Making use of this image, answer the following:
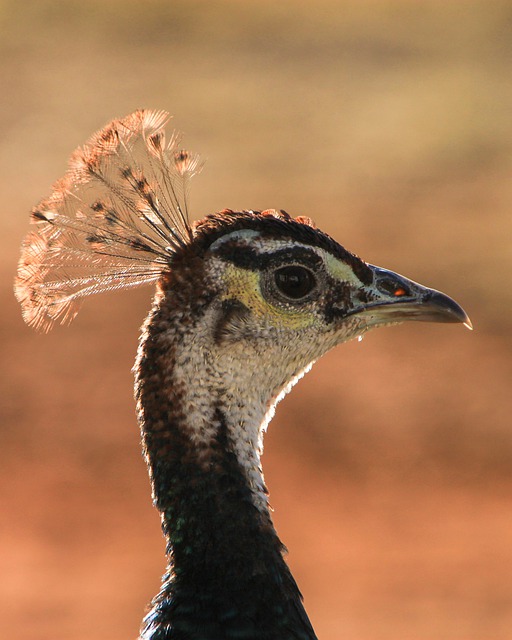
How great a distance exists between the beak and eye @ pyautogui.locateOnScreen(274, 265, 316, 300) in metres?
0.19

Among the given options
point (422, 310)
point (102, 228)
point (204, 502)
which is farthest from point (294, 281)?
point (204, 502)

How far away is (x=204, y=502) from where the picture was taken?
10.6 feet

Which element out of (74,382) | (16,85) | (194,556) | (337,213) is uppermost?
(16,85)

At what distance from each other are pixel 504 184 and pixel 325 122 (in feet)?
8.33

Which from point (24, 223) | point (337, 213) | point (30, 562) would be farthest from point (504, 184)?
point (30, 562)

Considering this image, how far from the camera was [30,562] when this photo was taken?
662 centimetres

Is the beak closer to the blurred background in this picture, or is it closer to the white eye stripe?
the white eye stripe

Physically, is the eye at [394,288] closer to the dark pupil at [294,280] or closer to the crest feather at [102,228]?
the dark pupil at [294,280]

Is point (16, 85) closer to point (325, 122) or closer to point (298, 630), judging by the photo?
point (325, 122)

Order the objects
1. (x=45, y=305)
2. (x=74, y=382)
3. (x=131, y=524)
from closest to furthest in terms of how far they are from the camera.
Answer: (x=45, y=305) < (x=131, y=524) < (x=74, y=382)

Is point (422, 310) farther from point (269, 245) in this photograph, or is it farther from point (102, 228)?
point (102, 228)

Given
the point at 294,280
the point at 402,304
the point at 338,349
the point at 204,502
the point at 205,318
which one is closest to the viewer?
the point at 204,502

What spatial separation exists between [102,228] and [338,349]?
5.44 meters

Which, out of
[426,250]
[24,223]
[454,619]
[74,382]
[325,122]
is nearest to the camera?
[454,619]
